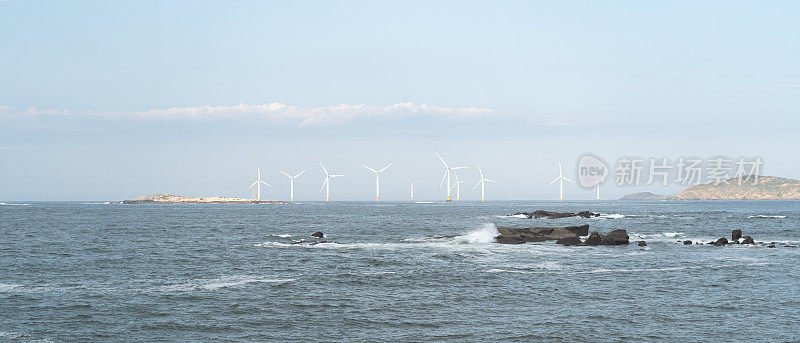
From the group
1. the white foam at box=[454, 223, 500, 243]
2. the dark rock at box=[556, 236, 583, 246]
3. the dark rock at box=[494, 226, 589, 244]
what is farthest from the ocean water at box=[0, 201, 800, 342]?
the white foam at box=[454, 223, 500, 243]

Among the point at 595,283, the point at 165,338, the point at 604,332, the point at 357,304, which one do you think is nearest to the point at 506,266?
the point at 595,283

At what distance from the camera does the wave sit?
3906cm

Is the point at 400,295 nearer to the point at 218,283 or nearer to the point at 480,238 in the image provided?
the point at 218,283

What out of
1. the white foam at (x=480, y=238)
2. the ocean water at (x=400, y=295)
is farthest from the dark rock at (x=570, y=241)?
the white foam at (x=480, y=238)

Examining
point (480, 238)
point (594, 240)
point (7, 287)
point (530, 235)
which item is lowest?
point (7, 287)

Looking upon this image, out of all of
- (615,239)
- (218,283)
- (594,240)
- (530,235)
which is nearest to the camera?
(218,283)

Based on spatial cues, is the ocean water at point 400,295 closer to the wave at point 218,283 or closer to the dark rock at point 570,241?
the wave at point 218,283

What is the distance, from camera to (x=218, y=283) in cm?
4106

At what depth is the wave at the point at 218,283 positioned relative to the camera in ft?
128

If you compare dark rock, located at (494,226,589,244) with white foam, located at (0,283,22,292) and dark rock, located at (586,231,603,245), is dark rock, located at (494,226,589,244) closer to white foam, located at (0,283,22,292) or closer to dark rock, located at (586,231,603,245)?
dark rock, located at (586,231,603,245)

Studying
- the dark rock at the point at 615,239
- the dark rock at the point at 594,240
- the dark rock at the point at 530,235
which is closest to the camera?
the dark rock at the point at 615,239

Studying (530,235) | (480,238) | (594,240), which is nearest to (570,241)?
(594,240)

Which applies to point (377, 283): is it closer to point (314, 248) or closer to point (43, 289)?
point (43, 289)

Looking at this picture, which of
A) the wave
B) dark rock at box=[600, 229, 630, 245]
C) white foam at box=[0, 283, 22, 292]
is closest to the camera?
white foam at box=[0, 283, 22, 292]
